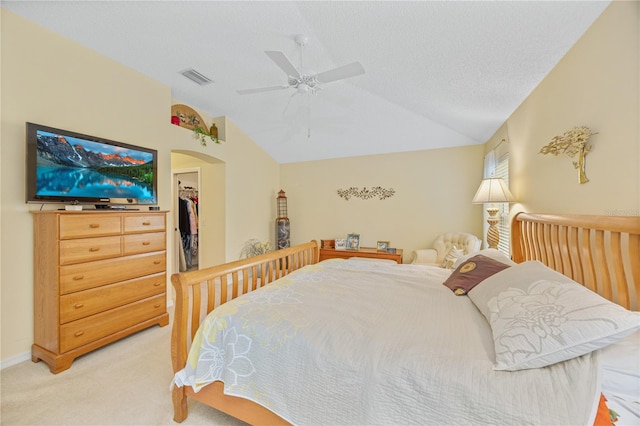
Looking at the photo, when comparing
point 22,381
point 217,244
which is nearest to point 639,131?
point 22,381

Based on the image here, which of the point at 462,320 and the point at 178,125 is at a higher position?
the point at 178,125

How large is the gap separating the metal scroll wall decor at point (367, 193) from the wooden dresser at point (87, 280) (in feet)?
10.8

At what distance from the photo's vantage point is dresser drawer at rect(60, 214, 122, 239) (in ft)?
7.07

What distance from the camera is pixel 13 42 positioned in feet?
7.21

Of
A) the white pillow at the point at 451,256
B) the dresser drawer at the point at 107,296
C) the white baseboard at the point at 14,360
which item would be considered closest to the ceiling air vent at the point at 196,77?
the dresser drawer at the point at 107,296

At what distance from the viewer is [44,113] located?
7.83 feet

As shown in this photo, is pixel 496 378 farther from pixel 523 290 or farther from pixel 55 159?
pixel 55 159

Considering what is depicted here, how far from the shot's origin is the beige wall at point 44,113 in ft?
7.15

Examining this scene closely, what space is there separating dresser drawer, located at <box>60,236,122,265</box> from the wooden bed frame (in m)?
1.37

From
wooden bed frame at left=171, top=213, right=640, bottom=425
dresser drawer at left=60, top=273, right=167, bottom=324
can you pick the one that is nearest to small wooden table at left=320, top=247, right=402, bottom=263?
wooden bed frame at left=171, top=213, right=640, bottom=425

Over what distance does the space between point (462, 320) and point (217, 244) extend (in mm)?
4050

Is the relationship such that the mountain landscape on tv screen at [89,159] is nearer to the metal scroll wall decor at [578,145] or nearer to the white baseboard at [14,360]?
the white baseboard at [14,360]

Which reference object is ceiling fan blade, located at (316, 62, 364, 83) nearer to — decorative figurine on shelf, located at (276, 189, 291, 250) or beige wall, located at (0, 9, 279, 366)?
beige wall, located at (0, 9, 279, 366)

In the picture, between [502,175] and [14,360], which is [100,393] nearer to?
[14,360]
